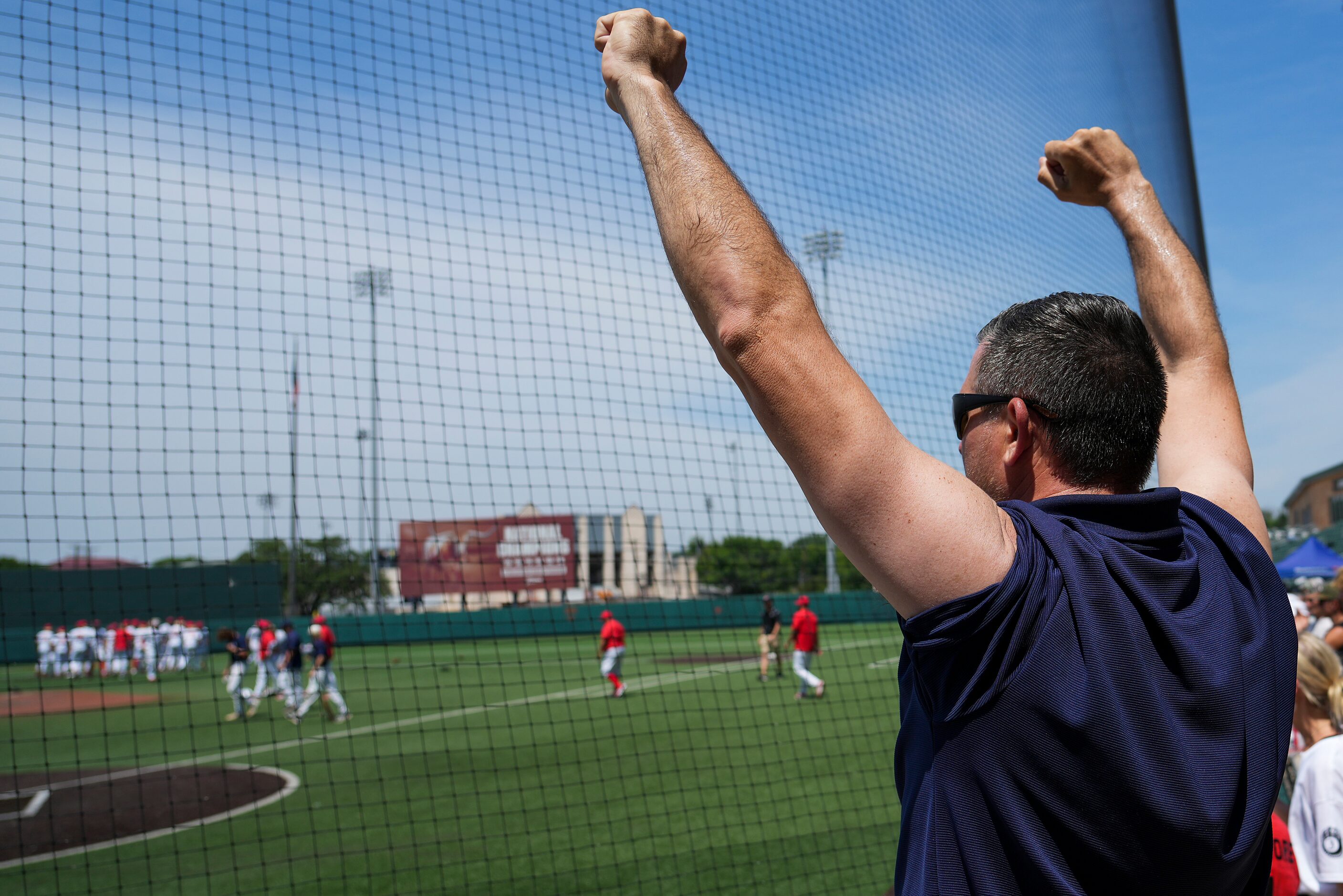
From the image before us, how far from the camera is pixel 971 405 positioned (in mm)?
1221

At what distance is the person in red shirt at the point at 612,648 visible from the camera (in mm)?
15094

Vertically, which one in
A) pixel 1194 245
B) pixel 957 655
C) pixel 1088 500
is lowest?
pixel 957 655

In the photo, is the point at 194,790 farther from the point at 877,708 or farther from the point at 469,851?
the point at 877,708

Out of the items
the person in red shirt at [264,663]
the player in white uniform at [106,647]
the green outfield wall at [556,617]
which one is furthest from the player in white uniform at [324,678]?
the player in white uniform at [106,647]

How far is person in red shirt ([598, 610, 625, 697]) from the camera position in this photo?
15094 millimetres

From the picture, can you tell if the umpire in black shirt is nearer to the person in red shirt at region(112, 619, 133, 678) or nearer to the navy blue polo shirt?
the person in red shirt at region(112, 619, 133, 678)

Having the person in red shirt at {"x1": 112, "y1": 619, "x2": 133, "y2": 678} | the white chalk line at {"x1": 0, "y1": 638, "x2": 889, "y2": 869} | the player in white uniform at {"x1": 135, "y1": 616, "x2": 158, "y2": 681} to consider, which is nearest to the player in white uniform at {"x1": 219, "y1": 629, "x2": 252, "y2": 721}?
the white chalk line at {"x1": 0, "y1": 638, "x2": 889, "y2": 869}

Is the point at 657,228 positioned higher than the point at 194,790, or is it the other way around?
the point at 657,228

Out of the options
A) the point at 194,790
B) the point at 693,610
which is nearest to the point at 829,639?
the point at 693,610

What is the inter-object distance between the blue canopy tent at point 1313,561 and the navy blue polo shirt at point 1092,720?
24.4 meters

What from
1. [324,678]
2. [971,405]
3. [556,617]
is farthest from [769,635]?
[971,405]

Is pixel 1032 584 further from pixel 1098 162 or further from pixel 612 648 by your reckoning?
pixel 612 648

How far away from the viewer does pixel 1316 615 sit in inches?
392

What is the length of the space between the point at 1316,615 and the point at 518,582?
23898 mm
